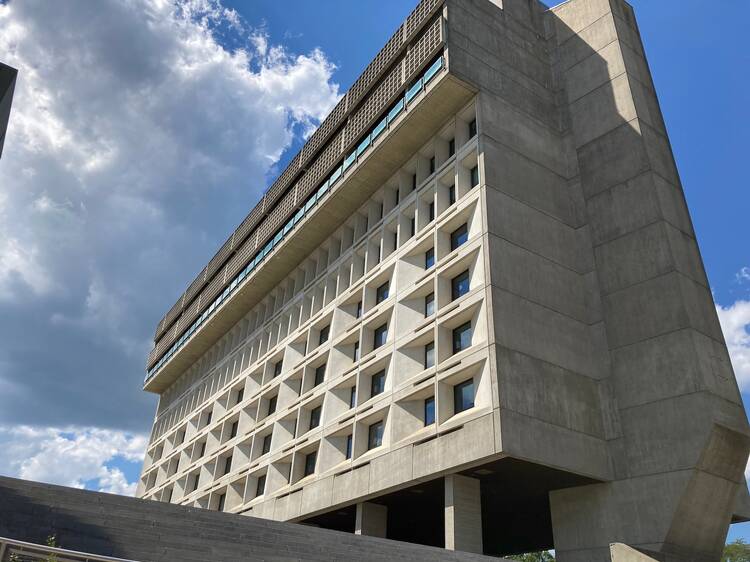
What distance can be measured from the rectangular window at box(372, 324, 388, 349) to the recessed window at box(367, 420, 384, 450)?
13.1 ft

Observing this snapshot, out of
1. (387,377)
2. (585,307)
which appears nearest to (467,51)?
(585,307)

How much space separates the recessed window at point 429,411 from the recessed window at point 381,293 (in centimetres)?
704

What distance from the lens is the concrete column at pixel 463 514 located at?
68.7 feet

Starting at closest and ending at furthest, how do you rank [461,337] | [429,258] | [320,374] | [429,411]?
[461,337], [429,411], [429,258], [320,374]

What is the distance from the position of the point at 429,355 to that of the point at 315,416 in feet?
31.3

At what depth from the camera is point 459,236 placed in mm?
27094

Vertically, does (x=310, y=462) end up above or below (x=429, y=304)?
below

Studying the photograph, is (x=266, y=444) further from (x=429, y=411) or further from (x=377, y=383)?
(x=429, y=411)

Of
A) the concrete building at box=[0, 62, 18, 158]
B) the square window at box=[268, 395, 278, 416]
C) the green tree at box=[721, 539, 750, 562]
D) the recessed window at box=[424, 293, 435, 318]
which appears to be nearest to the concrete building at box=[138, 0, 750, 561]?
the recessed window at box=[424, 293, 435, 318]

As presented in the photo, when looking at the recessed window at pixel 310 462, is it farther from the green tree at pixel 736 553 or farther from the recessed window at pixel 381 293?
the green tree at pixel 736 553

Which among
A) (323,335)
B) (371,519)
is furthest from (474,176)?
(371,519)

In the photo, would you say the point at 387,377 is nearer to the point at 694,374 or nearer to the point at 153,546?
the point at 694,374

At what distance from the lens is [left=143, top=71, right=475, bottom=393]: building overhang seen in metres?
28.4

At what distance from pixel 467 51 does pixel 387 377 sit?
15102mm
